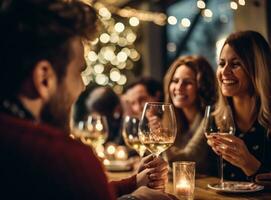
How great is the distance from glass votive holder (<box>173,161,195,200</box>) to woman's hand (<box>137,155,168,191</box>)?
4cm

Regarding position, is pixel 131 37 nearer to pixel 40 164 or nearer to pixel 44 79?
pixel 44 79

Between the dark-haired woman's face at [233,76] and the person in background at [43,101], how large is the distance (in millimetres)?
1208

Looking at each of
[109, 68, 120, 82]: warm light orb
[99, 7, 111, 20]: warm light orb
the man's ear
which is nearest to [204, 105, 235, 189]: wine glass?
the man's ear

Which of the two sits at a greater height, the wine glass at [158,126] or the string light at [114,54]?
the string light at [114,54]

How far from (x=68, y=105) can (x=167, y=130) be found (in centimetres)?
50

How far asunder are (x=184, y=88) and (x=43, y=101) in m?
1.91

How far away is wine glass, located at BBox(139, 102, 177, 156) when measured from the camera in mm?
1508

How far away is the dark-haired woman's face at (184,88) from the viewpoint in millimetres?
2854

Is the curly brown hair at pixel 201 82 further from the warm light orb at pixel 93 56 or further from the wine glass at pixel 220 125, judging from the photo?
the warm light orb at pixel 93 56

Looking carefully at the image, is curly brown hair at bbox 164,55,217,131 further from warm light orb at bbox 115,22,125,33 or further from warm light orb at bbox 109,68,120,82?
warm light orb at bbox 109,68,120,82

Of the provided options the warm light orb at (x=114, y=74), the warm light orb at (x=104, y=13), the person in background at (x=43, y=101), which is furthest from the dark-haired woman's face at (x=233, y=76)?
the warm light orb at (x=114, y=74)

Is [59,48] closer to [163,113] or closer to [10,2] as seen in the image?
[10,2]

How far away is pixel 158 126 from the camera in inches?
59.4

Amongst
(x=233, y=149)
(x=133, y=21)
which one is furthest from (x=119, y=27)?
(x=233, y=149)
